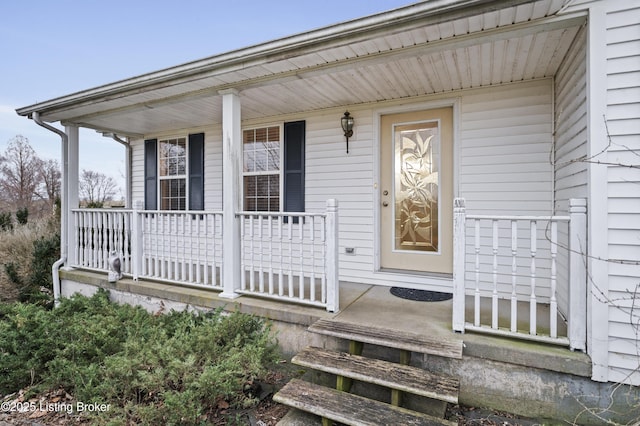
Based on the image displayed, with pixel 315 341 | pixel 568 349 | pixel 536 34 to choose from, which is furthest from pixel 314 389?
pixel 536 34

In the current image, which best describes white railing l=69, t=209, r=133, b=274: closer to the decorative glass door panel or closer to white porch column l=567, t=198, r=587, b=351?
the decorative glass door panel

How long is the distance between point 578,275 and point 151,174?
616 cm

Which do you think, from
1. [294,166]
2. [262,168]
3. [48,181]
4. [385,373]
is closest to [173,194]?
[262,168]

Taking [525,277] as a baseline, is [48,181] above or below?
above

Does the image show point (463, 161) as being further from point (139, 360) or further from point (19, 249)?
point (19, 249)

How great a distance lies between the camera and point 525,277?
3.31 m

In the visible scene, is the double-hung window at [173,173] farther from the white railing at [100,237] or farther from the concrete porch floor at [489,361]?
the concrete porch floor at [489,361]

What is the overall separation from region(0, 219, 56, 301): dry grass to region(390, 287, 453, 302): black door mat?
6415 mm

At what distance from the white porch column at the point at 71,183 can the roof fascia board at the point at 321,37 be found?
1.07 metres

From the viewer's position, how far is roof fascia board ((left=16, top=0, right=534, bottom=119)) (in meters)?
2.17

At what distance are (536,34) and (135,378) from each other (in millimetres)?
3899

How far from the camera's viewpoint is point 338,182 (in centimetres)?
432

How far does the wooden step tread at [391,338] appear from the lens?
2211mm

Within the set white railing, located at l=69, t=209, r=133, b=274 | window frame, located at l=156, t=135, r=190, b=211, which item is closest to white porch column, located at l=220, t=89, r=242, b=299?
white railing, located at l=69, t=209, r=133, b=274
